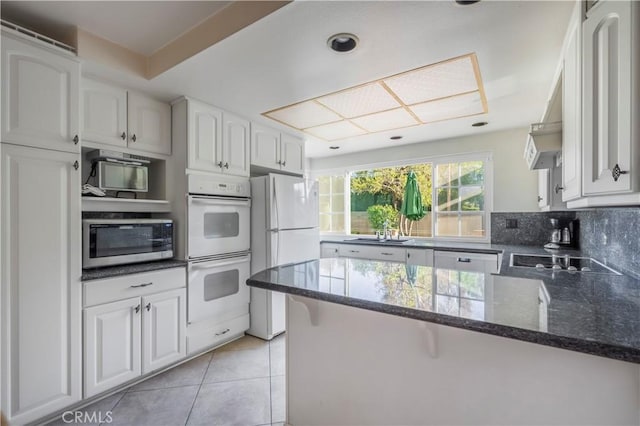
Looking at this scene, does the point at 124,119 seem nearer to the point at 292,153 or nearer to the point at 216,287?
the point at 216,287

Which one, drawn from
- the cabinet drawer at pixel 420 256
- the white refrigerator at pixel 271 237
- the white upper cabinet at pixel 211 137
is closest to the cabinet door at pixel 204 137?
the white upper cabinet at pixel 211 137

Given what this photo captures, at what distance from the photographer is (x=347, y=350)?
1425mm

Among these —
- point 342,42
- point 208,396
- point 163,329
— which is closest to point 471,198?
point 342,42

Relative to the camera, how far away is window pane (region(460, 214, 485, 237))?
144 inches

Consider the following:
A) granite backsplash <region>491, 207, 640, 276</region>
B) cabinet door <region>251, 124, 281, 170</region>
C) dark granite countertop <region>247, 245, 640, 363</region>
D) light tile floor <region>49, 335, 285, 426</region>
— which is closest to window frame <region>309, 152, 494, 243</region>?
granite backsplash <region>491, 207, 640, 276</region>

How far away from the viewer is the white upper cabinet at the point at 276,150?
3.08 meters

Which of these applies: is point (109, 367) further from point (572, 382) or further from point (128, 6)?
point (572, 382)

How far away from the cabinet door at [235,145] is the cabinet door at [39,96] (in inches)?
43.4

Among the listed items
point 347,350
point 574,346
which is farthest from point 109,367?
point 574,346

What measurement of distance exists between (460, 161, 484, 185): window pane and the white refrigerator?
6.96 ft

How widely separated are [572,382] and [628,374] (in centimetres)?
14

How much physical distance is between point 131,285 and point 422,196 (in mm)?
3661

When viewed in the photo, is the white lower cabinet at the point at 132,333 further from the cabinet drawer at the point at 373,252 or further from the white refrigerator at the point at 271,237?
the cabinet drawer at the point at 373,252

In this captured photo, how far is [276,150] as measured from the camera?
3.31 meters
